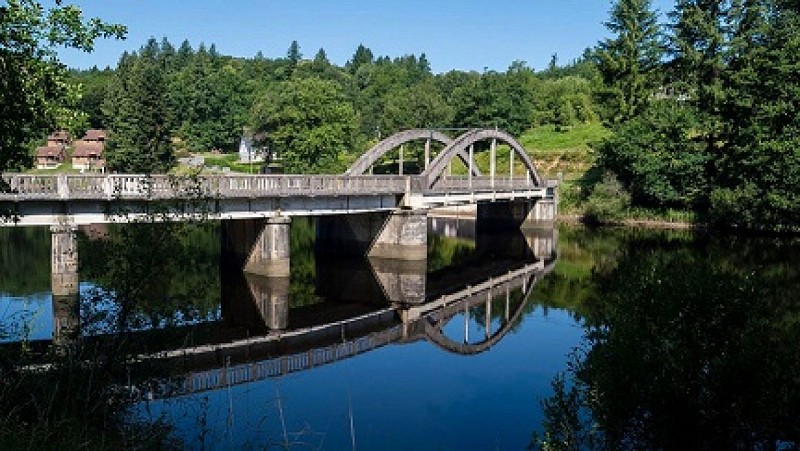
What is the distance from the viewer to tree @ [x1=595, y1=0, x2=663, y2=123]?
71125mm

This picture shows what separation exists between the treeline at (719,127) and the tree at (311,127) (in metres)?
24.6

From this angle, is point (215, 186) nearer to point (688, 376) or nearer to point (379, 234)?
point (379, 234)

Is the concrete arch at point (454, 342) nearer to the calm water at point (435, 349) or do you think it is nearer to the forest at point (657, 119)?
the calm water at point (435, 349)

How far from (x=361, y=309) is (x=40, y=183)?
12.9 metres

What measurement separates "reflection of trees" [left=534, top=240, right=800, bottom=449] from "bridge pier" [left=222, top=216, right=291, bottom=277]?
20135mm

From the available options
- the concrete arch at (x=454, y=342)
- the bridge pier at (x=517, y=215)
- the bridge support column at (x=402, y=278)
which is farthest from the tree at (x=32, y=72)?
the bridge pier at (x=517, y=215)

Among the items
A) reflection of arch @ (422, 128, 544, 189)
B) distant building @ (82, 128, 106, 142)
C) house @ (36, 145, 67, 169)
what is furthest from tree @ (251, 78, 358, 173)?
house @ (36, 145, 67, 169)

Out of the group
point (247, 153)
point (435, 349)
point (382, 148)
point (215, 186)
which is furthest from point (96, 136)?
point (435, 349)

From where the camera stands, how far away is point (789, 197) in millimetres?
47594

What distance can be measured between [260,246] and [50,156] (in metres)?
83.8

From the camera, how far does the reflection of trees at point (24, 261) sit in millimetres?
31366

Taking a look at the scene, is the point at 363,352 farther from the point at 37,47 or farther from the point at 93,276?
the point at 37,47

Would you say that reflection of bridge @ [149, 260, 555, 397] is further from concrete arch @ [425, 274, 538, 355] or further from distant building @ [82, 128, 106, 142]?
distant building @ [82, 128, 106, 142]

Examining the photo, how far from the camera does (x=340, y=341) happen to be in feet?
77.5
